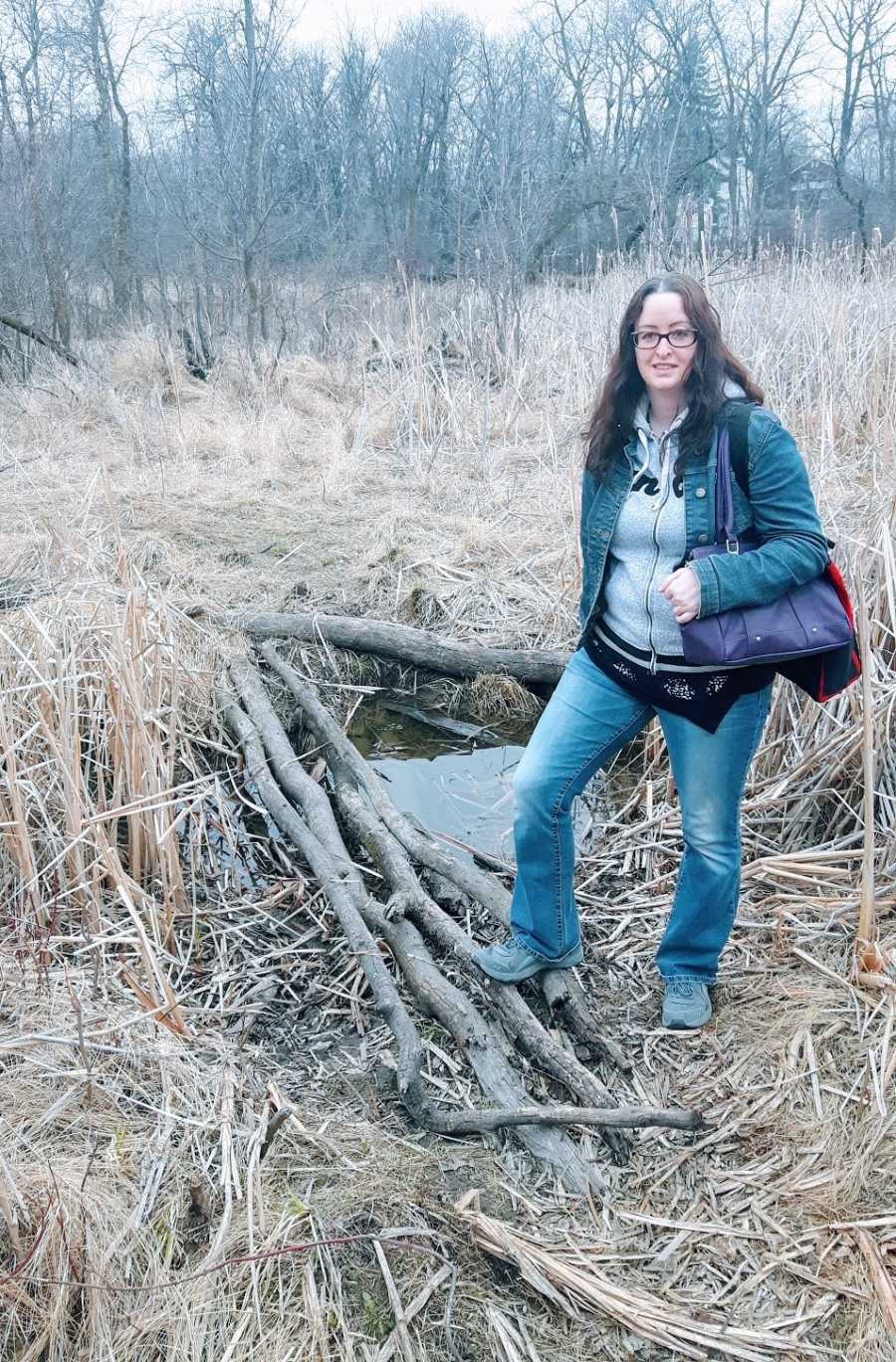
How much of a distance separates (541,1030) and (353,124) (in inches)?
923

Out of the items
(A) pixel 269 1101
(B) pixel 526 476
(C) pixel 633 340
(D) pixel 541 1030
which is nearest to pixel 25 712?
(A) pixel 269 1101

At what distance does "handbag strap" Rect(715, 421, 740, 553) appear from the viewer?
6.59 ft

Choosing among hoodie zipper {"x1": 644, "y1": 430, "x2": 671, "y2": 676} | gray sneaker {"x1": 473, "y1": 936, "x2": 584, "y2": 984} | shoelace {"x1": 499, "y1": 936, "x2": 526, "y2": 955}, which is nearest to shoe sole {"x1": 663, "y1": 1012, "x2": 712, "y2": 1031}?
gray sneaker {"x1": 473, "y1": 936, "x2": 584, "y2": 984}

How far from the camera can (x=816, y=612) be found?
199 cm

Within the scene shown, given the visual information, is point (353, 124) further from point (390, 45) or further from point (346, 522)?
point (346, 522)

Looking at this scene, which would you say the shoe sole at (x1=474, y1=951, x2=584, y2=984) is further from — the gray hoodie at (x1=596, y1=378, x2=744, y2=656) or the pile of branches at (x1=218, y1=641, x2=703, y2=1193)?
the gray hoodie at (x1=596, y1=378, x2=744, y2=656)

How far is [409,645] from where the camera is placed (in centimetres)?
425

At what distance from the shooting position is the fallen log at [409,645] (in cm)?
409

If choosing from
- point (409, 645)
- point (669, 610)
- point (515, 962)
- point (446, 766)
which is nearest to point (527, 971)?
point (515, 962)

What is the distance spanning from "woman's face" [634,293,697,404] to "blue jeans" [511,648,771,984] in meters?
0.63

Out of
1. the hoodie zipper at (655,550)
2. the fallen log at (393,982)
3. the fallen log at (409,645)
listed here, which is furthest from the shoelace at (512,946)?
the fallen log at (409,645)

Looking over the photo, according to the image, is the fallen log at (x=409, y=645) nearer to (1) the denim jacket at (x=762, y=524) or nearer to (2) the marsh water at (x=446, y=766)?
(2) the marsh water at (x=446, y=766)

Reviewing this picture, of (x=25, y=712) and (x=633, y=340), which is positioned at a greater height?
(x=633, y=340)

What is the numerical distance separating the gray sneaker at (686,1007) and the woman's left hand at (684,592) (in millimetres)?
958
